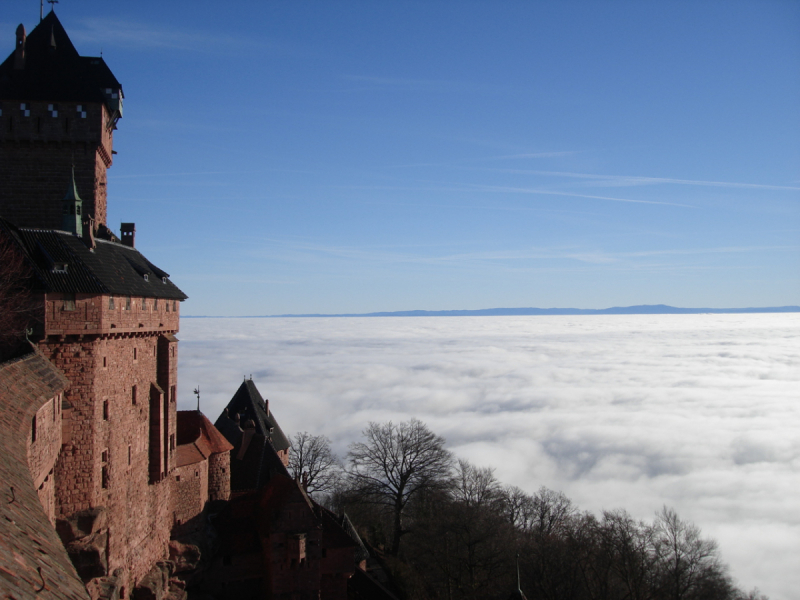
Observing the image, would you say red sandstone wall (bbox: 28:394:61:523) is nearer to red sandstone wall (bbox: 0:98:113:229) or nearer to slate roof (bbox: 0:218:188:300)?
slate roof (bbox: 0:218:188:300)

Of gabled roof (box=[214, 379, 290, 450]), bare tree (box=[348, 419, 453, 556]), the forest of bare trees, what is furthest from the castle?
bare tree (box=[348, 419, 453, 556])

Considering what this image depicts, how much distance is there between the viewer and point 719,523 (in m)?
94.5

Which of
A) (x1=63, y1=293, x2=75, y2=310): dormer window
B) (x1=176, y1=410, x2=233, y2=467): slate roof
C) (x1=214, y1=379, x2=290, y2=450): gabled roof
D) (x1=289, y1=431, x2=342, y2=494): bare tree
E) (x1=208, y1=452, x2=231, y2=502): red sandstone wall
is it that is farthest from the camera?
(x1=289, y1=431, x2=342, y2=494): bare tree

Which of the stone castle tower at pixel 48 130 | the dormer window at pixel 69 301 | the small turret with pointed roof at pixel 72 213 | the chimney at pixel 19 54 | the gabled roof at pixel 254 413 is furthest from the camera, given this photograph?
the gabled roof at pixel 254 413

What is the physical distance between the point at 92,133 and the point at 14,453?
20.6 meters

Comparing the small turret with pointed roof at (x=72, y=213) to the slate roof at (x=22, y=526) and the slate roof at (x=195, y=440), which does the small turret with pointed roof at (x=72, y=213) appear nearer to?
the slate roof at (x=22, y=526)

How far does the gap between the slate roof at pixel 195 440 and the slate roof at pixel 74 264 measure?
910 cm

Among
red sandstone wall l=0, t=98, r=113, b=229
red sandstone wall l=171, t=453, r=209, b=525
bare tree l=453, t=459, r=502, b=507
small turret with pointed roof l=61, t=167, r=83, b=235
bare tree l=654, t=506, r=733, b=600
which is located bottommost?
bare tree l=654, t=506, r=733, b=600

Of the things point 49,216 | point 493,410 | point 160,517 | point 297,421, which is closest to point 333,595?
point 160,517

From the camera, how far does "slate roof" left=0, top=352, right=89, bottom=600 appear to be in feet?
17.7

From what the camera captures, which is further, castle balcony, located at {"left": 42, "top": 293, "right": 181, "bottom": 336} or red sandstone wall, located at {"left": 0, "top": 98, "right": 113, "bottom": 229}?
red sandstone wall, located at {"left": 0, "top": 98, "right": 113, "bottom": 229}

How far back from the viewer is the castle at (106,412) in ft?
65.3

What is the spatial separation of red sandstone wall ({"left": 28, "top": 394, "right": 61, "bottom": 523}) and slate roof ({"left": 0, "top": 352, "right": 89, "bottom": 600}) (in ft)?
4.20

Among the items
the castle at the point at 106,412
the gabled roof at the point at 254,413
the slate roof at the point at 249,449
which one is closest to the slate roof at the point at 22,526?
the castle at the point at 106,412
